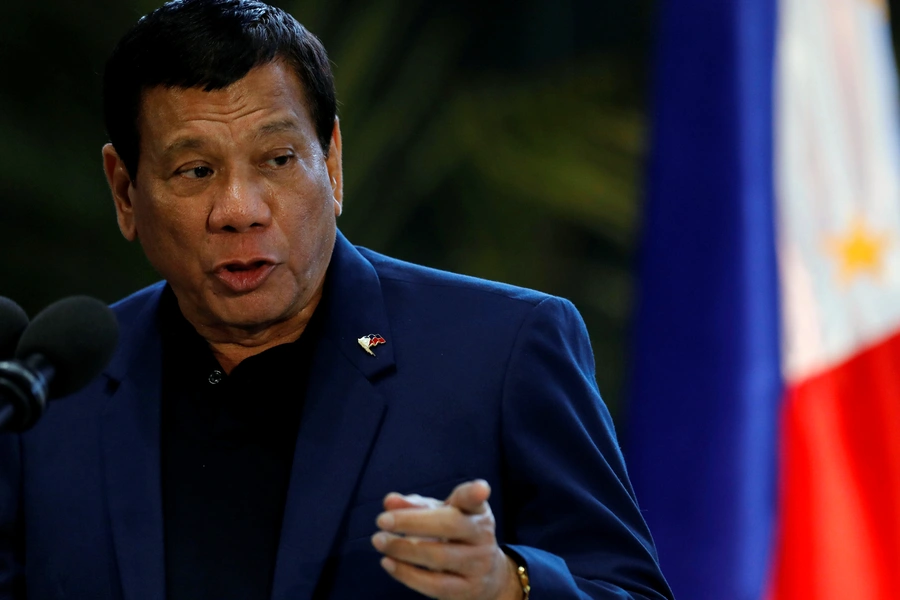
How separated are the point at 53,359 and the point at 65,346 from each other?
0.06ft

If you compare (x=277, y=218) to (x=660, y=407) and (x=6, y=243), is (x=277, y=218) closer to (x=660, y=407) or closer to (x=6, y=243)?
(x=660, y=407)

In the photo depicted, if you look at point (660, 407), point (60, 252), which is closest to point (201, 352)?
point (660, 407)

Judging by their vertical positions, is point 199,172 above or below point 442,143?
above

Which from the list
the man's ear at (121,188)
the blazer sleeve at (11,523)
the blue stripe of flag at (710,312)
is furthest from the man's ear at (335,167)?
the blue stripe of flag at (710,312)

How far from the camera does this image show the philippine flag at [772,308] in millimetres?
3107

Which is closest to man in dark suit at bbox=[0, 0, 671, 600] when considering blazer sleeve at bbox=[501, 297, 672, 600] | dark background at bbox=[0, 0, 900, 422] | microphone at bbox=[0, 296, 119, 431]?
blazer sleeve at bbox=[501, 297, 672, 600]

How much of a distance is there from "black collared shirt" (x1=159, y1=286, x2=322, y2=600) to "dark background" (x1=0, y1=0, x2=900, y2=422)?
2873 millimetres

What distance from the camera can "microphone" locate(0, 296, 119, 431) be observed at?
3.62 feet

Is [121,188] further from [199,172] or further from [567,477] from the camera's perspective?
[567,477]

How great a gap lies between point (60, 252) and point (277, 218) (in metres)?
3.14

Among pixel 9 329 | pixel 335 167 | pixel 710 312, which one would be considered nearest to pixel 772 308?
pixel 710 312

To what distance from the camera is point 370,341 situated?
1.79 meters

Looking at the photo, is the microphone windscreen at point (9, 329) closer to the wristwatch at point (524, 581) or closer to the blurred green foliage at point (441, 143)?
the wristwatch at point (524, 581)

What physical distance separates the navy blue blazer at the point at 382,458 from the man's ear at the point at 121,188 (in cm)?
26
